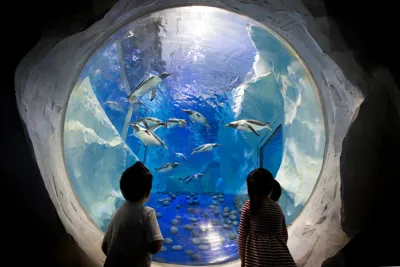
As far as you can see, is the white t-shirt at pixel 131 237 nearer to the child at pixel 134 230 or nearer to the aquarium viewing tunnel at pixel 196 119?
the child at pixel 134 230

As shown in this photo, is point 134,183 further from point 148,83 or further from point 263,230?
point 148,83

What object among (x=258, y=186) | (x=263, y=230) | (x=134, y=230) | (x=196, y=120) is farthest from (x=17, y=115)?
(x=196, y=120)

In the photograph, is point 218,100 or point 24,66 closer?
point 24,66

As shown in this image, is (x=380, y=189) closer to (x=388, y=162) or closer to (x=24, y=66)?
(x=388, y=162)

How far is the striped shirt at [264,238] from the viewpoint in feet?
6.37

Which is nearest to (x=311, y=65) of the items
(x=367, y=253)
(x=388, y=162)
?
(x=388, y=162)

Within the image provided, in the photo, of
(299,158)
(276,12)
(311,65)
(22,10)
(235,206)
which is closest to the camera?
(22,10)

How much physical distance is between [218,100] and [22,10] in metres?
6.71

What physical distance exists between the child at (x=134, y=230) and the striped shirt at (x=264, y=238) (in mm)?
690

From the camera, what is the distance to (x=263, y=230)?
2.00m

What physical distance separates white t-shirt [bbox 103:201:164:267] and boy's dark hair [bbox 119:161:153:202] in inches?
3.4

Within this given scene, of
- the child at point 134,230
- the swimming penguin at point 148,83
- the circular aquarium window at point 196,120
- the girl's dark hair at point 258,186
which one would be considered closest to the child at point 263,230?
the girl's dark hair at point 258,186

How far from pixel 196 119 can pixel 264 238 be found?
482 cm

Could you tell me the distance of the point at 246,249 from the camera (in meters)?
2.05
